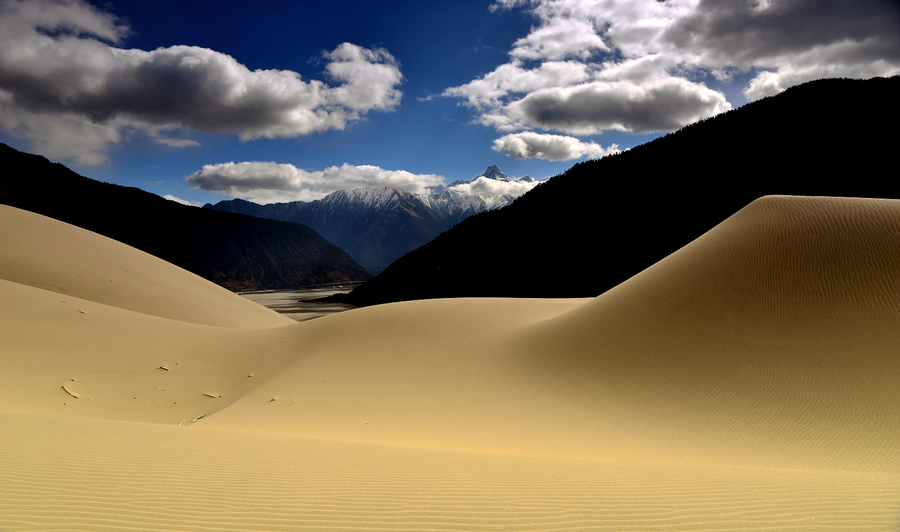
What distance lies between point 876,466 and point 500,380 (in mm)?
6014

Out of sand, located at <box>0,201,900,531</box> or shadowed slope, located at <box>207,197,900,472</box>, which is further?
shadowed slope, located at <box>207,197,900,472</box>

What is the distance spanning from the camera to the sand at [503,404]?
2.88m

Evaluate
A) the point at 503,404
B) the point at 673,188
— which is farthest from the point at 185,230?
the point at 503,404

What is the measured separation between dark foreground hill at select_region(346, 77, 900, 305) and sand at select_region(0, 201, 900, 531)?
33623 millimetres

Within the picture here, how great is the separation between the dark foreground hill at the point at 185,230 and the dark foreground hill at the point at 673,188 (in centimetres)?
7216

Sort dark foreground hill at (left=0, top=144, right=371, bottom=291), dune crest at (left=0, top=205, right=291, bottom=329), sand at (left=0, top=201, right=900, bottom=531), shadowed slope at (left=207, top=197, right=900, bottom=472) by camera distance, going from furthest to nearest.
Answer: dark foreground hill at (left=0, top=144, right=371, bottom=291) → dune crest at (left=0, top=205, right=291, bottom=329) → shadowed slope at (left=207, top=197, right=900, bottom=472) → sand at (left=0, top=201, right=900, bottom=531)

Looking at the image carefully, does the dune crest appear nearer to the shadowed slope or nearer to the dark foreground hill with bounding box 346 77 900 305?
the shadowed slope

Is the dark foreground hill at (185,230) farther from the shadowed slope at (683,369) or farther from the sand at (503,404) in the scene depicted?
the shadowed slope at (683,369)

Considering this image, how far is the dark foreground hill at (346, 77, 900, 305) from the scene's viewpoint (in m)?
40.2

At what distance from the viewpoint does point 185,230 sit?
357ft

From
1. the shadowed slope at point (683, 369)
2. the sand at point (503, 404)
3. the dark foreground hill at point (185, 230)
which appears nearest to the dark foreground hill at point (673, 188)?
the shadowed slope at point (683, 369)

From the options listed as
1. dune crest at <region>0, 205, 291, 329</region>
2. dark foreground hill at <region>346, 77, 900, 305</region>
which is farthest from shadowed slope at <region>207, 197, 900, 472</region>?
dark foreground hill at <region>346, 77, 900, 305</region>

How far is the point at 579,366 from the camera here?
365 inches

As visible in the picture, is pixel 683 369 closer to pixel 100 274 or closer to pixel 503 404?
pixel 503 404
